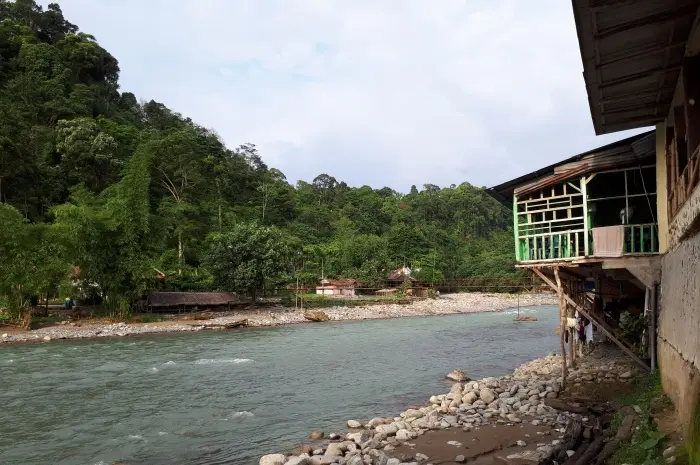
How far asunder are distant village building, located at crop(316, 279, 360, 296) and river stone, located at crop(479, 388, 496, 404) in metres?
38.9

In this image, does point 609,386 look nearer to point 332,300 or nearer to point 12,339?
point 12,339

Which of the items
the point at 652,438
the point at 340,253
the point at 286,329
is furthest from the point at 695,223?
the point at 340,253

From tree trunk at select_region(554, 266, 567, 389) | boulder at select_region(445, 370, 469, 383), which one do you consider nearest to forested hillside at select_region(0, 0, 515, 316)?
boulder at select_region(445, 370, 469, 383)

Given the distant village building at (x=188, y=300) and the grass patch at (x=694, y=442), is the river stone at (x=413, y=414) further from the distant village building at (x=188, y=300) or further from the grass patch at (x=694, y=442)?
the distant village building at (x=188, y=300)

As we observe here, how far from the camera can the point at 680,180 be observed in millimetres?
7762

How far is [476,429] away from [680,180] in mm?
5601

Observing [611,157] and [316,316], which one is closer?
[611,157]

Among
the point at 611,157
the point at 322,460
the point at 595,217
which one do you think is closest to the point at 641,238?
the point at 611,157

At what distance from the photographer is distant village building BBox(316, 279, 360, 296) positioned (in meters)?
50.6

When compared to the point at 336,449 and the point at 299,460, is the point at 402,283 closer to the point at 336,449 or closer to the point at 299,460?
the point at 336,449

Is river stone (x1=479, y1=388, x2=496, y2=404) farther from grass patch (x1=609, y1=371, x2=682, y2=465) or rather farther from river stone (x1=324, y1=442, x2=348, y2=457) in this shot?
river stone (x1=324, y1=442, x2=348, y2=457)

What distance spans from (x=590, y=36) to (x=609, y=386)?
8.22m

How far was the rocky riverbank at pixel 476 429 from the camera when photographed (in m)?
8.06

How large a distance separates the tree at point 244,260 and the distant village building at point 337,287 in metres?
12.8
